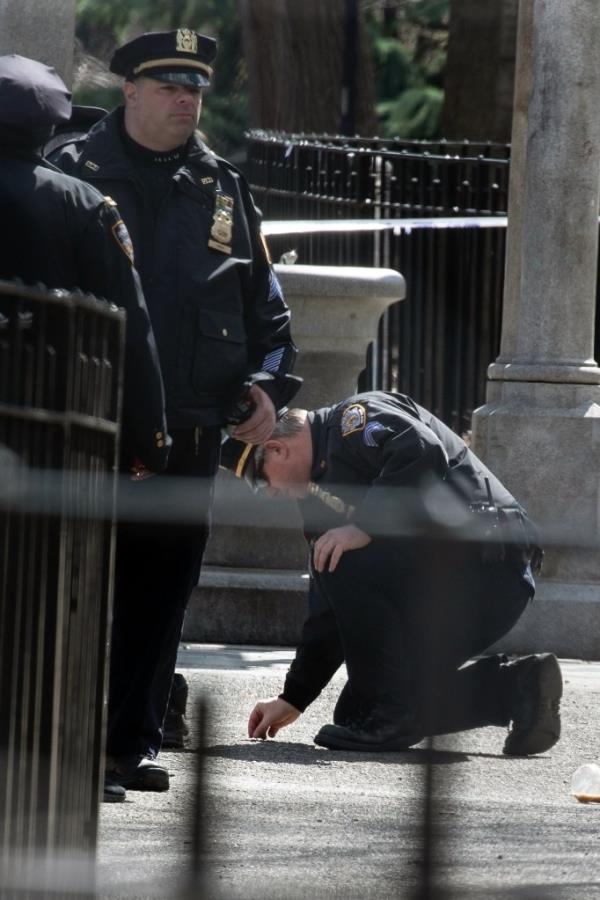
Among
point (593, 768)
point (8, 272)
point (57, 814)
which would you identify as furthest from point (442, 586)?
point (57, 814)

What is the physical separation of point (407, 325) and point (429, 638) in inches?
174

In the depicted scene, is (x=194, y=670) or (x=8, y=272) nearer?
(x=8, y=272)

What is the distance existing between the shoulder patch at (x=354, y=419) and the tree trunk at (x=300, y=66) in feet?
45.2

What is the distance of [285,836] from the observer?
4.05 meters

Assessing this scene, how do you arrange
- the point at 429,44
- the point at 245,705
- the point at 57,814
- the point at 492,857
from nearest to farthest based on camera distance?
the point at 57,814
the point at 492,857
the point at 245,705
the point at 429,44

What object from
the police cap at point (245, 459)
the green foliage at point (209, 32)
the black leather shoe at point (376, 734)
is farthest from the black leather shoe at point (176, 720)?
the green foliage at point (209, 32)

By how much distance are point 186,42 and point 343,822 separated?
1.86m

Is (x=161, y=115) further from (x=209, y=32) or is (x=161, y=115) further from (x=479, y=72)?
(x=209, y=32)

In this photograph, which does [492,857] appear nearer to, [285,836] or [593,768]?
[285,836]

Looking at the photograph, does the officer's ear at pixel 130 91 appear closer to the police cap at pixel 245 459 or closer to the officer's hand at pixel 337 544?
the police cap at pixel 245 459

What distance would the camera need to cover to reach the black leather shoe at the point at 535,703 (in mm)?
5199

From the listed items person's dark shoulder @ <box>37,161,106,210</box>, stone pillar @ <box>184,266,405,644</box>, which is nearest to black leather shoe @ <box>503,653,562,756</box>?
stone pillar @ <box>184,266,405,644</box>

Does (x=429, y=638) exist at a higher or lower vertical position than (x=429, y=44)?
lower

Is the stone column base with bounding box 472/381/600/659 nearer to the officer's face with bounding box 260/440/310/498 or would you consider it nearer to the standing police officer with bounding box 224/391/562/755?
the standing police officer with bounding box 224/391/562/755
